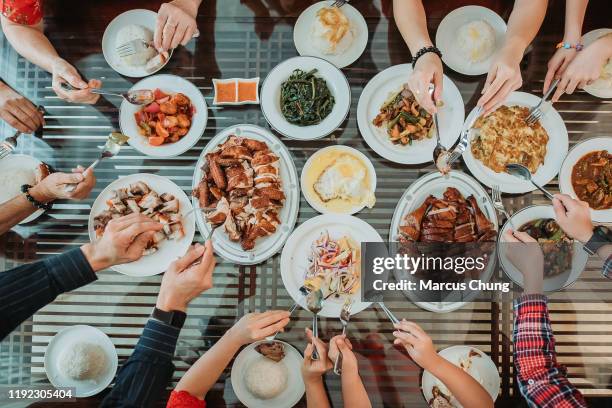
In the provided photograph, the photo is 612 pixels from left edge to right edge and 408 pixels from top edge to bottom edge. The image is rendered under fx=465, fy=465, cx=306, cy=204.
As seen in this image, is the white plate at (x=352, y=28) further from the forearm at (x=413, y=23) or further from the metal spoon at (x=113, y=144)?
the metal spoon at (x=113, y=144)

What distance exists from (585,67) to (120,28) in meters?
2.63

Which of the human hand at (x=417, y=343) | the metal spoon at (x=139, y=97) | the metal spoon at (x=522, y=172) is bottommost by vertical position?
the human hand at (x=417, y=343)

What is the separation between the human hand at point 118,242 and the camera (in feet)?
7.59

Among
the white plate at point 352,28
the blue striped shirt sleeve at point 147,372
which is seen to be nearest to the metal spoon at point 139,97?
the white plate at point 352,28

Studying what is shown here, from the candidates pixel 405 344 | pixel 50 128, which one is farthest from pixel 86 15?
pixel 405 344

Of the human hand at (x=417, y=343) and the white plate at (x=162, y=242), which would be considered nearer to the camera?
the human hand at (x=417, y=343)

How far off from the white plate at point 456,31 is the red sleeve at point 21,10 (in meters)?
2.28

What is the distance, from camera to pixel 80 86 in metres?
2.62

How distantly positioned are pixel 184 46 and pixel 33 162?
3.67 ft

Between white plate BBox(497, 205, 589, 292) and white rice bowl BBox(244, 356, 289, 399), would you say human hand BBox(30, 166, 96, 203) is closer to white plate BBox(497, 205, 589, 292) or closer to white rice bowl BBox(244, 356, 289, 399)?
white rice bowl BBox(244, 356, 289, 399)

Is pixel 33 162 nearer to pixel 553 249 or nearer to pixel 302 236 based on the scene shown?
pixel 302 236

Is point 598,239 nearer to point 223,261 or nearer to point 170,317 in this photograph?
point 223,261

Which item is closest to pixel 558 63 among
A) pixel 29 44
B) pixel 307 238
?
pixel 307 238

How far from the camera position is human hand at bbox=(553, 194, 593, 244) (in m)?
2.39
